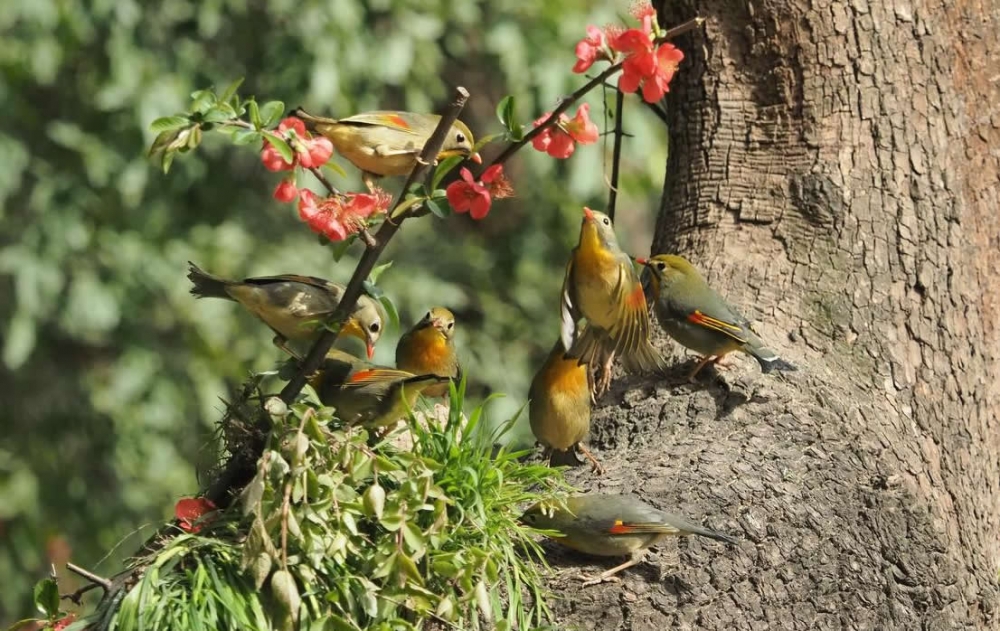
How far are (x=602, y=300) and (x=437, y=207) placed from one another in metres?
0.99

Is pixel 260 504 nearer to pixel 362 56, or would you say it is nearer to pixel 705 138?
pixel 705 138

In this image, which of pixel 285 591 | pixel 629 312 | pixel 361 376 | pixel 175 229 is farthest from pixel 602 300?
pixel 175 229

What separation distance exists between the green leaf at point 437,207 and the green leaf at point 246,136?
35cm

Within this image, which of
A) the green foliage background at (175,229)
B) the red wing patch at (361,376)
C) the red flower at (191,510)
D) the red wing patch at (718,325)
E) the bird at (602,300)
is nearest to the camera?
the red flower at (191,510)

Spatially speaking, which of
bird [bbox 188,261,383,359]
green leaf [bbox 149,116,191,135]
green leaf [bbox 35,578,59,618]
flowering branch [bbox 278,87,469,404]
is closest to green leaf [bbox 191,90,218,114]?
green leaf [bbox 149,116,191,135]

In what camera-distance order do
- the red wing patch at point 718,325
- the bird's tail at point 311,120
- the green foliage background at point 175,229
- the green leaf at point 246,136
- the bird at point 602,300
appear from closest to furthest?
the green leaf at point 246,136 < the bird's tail at point 311,120 < the bird at point 602,300 < the red wing patch at point 718,325 < the green foliage background at point 175,229

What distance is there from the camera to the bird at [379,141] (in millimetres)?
3336

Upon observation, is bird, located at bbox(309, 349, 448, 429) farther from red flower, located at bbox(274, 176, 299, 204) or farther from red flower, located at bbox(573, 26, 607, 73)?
→ red flower, located at bbox(573, 26, 607, 73)

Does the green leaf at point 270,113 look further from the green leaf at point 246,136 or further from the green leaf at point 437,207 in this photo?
the green leaf at point 437,207

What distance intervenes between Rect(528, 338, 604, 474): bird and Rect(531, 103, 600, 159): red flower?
972 millimetres

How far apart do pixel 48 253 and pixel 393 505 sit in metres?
3.66

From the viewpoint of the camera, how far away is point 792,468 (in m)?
3.54

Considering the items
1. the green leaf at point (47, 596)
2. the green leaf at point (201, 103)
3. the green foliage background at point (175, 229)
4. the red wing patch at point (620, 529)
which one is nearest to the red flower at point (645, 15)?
the green leaf at point (201, 103)

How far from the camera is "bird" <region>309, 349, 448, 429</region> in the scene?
332 centimetres
